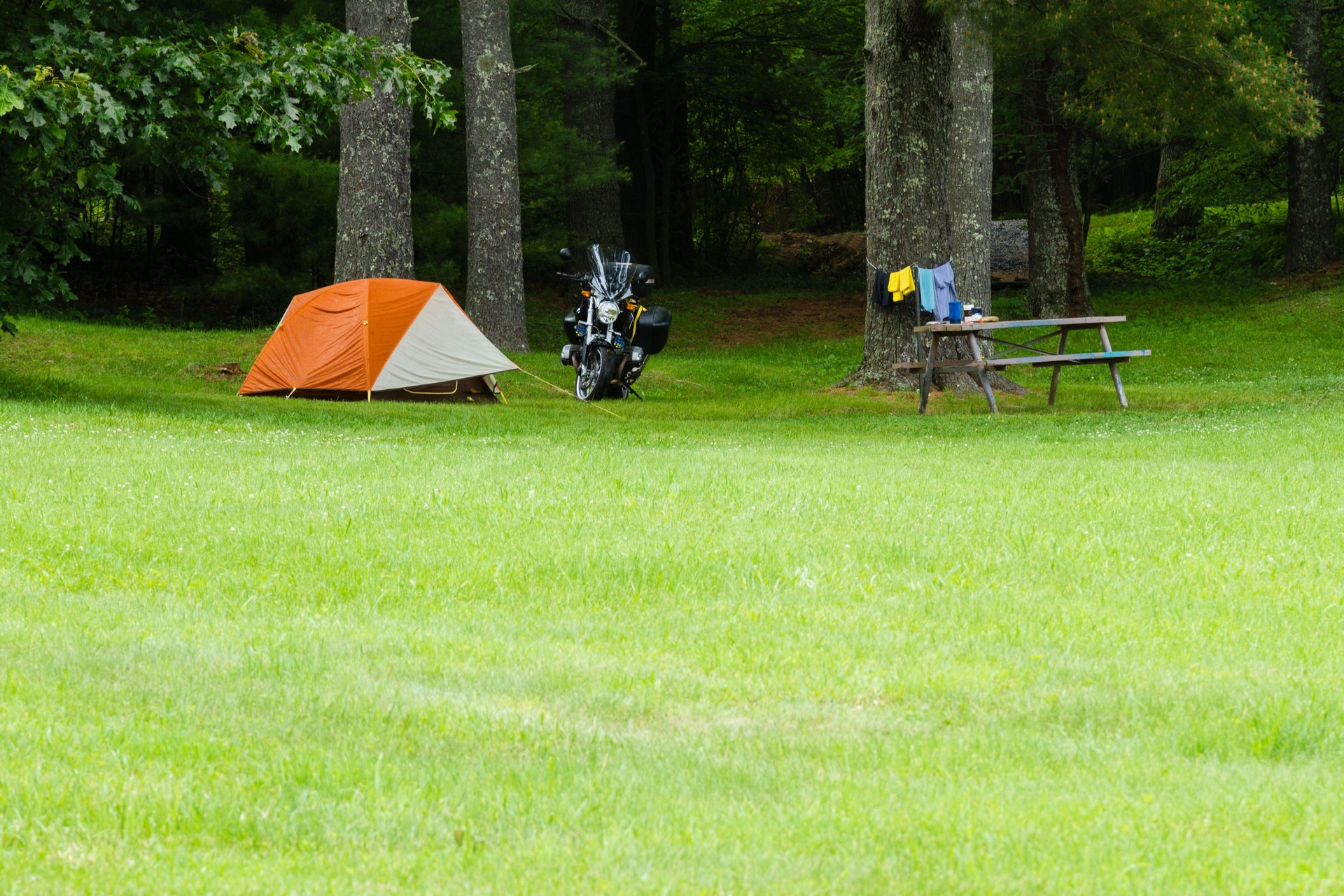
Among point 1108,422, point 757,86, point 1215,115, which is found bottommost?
point 1108,422

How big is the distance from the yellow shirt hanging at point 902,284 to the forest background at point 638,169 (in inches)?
96.3

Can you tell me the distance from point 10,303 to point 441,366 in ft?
15.0

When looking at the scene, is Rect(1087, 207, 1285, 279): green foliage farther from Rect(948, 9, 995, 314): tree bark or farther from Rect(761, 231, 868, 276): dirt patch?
Rect(948, 9, 995, 314): tree bark

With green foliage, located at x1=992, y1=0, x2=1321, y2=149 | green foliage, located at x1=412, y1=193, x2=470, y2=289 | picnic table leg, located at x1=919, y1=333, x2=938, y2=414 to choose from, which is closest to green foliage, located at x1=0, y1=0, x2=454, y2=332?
picnic table leg, located at x1=919, y1=333, x2=938, y2=414

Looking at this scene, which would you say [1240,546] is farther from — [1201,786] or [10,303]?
[10,303]

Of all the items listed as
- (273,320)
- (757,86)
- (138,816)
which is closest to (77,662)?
(138,816)

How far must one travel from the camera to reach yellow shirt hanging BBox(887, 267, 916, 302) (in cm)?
1516

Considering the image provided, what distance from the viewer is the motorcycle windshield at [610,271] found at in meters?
16.8

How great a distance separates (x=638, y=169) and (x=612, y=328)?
612 inches

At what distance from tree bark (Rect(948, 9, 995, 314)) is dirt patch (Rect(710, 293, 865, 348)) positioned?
7.09m


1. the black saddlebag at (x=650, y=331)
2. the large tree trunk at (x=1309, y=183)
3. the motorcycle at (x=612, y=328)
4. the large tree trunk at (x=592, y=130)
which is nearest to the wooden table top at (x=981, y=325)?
the black saddlebag at (x=650, y=331)

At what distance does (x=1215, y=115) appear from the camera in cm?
1658

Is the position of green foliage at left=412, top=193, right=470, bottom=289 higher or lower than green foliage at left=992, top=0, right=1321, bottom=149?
lower

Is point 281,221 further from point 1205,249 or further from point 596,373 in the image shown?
point 1205,249
